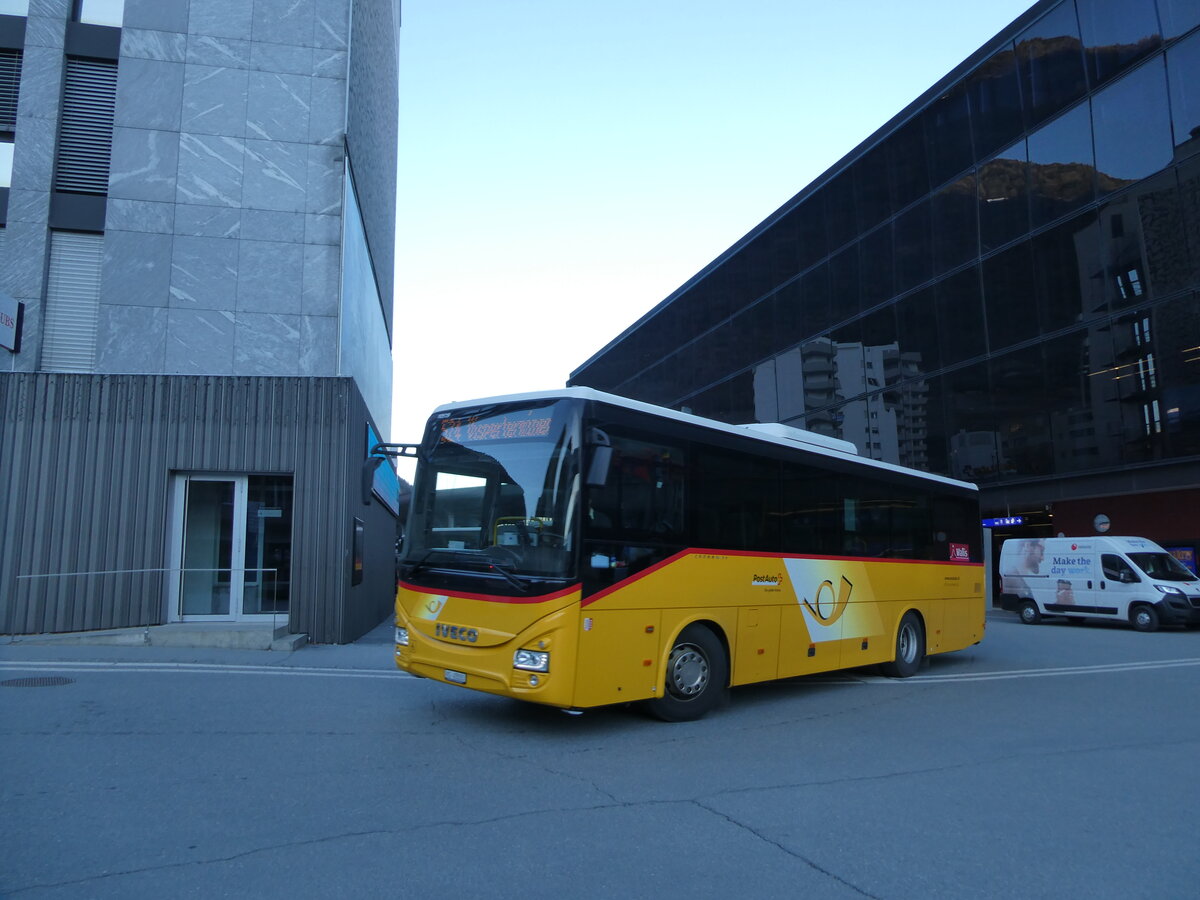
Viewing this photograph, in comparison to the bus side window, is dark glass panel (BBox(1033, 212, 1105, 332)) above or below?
above

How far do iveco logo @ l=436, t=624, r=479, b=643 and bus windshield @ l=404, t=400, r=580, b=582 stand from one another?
0.53 meters

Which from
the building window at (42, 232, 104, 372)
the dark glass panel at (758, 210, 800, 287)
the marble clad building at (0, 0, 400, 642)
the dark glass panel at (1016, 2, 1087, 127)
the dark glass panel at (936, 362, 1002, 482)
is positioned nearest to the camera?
the marble clad building at (0, 0, 400, 642)

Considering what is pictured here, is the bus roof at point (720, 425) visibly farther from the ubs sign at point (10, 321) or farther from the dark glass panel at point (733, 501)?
the ubs sign at point (10, 321)

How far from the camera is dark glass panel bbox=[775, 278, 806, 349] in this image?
3644 cm

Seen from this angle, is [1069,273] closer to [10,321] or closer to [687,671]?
[687,671]

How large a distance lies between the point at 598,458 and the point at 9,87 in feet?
55.5

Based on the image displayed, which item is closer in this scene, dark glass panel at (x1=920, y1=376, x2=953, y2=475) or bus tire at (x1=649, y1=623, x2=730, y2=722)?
bus tire at (x1=649, y1=623, x2=730, y2=722)

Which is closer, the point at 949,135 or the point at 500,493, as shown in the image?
the point at 500,493

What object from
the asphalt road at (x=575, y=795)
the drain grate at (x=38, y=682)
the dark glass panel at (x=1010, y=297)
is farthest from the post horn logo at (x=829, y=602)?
the dark glass panel at (x=1010, y=297)

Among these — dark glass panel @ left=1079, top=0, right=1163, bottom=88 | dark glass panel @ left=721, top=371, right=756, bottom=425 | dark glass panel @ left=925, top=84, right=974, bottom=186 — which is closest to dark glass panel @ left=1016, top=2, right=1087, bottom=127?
dark glass panel @ left=1079, top=0, right=1163, bottom=88

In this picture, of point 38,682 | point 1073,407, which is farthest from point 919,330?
point 38,682

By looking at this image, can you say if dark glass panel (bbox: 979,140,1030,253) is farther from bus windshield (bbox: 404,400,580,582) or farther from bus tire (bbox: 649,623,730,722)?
bus windshield (bbox: 404,400,580,582)

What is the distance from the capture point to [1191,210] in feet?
72.7

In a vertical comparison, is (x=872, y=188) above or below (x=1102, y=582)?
above
